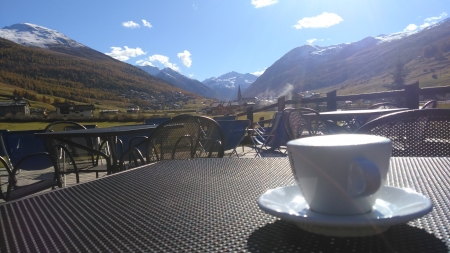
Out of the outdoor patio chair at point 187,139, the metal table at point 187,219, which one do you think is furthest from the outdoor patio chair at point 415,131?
the outdoor patio chair at point 187,139

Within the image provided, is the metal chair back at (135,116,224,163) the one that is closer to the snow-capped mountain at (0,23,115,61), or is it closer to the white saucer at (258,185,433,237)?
the white saucer at (258,185,433,237)

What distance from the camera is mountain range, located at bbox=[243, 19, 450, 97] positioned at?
57.3m

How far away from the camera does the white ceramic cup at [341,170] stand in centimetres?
49

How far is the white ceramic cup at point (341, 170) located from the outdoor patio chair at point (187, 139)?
1785 millimetres

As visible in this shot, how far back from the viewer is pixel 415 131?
168 centimetres

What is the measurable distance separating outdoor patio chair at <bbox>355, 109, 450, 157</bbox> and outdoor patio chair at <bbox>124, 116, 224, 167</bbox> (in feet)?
3.42

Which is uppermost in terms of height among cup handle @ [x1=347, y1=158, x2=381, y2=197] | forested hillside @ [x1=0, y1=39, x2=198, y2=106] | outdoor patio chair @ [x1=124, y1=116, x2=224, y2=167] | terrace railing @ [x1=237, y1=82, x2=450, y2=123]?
forested hillside @ [x1=0, y1=39, x2=198, y2=106]

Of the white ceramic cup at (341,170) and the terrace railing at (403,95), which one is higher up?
the terrace railing at (403,95)

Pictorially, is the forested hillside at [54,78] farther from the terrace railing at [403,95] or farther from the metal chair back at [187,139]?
the metal chair back at [187,139]

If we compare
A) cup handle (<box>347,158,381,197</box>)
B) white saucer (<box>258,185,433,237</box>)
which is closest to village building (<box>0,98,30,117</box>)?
white saucer (<box>258,185,433,237</box>)

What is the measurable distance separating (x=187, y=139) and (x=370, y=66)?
341 ft

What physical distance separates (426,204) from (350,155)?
0.13 metres

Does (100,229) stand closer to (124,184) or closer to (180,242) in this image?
(180,242)

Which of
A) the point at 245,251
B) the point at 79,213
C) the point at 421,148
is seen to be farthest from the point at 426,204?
the point at 421,148
